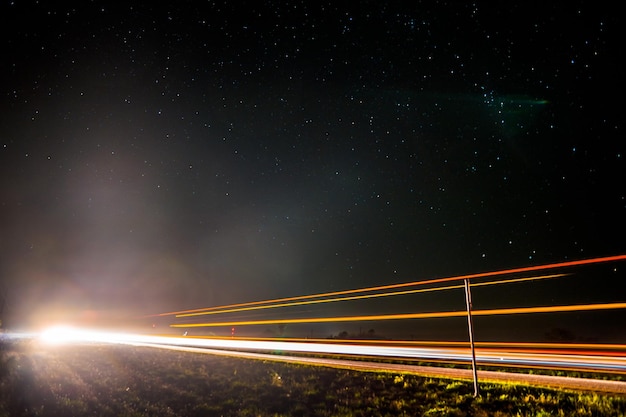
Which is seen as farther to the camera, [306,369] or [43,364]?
[43,364]

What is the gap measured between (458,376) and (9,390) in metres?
9.83

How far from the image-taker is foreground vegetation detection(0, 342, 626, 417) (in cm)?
557

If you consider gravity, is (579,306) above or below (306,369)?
above

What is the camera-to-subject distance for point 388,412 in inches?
244

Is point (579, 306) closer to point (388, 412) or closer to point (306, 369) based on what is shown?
point (388, 412)

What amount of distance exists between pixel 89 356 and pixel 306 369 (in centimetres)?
967

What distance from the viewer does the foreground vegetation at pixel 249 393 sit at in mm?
5566

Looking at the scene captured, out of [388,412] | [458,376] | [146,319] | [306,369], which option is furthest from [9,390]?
[146,319]

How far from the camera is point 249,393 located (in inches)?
340

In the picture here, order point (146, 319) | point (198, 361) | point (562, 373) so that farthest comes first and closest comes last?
point (146, 319), point (198, 361), point (562, 373)

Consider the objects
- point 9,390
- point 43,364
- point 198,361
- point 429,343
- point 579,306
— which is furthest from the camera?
point 429,343

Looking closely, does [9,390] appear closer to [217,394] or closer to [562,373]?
[217,394]

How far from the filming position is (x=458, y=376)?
277 inches

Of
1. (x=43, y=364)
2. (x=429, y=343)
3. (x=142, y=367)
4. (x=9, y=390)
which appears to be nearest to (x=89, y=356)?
(x=43, y=364)
